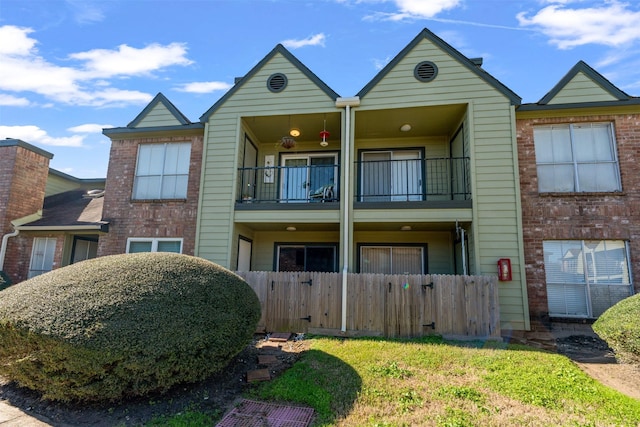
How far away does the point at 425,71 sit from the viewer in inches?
366

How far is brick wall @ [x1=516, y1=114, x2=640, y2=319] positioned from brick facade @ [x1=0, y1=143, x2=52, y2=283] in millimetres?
15665

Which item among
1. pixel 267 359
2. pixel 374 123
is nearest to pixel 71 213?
pixel 267 359

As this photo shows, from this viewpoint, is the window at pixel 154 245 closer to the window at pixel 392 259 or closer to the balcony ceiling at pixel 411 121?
the window at pixel 392 259

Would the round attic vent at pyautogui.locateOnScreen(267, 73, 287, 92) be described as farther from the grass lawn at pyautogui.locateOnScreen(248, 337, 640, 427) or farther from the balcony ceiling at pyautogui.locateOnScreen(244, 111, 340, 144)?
the grass lawn at pyautogui.locateOnScreen(248, 337, 640, 427)

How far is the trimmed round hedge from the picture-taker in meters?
3.97

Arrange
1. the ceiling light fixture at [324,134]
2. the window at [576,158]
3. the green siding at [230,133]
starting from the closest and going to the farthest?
the window at [576,158]
the green siding at [230,133]
the ceiling light fixture at [324,134]

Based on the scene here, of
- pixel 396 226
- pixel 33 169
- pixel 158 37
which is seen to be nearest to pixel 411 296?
pixel 396 226

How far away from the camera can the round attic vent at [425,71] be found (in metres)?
9.24

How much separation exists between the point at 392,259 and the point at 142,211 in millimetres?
8065

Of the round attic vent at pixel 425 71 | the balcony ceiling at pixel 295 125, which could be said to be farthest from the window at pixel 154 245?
the round attic vent at pixel 425 71

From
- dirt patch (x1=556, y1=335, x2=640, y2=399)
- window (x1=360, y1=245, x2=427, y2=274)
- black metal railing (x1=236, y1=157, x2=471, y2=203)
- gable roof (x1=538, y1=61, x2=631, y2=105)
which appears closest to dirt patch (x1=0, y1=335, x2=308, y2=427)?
dirt patch (x1=556, y1=335, x2=640, y2=399)

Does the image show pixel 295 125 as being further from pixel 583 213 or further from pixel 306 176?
pixel 583 213

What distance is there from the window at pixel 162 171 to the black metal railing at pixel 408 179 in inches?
219

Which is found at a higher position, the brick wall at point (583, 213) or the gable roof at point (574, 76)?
the gable roof at point (574, 76)
